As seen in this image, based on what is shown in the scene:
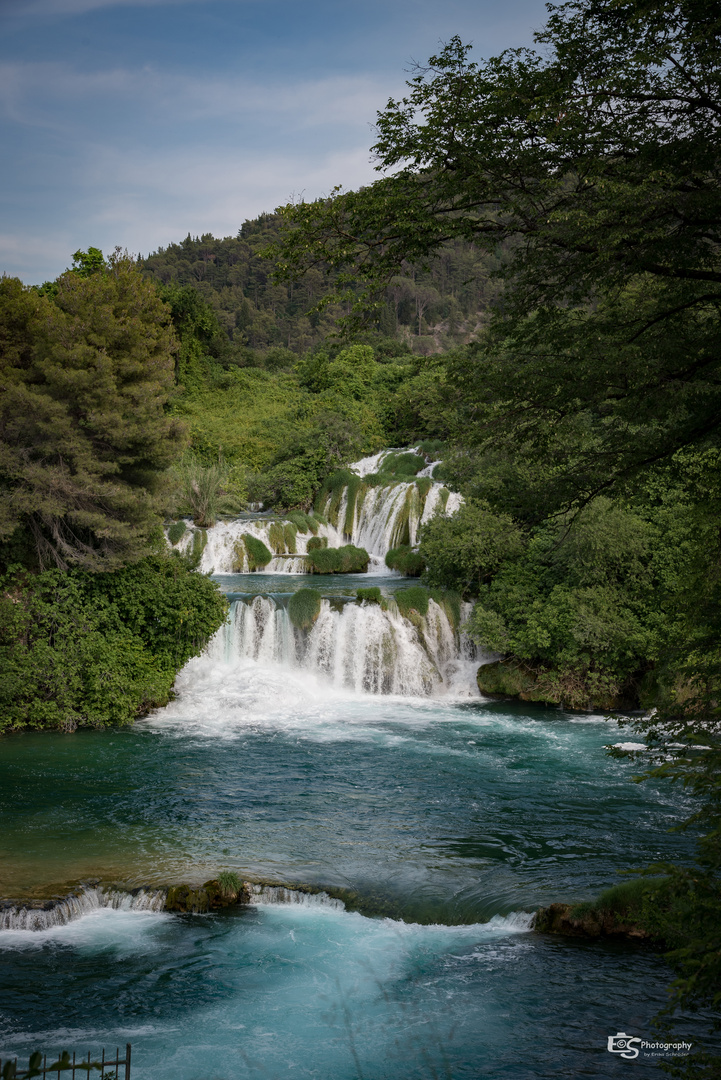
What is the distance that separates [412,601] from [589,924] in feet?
35.3

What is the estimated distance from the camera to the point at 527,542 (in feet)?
59.5

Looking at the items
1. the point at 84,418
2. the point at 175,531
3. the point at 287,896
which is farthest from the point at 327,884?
the point at 175,531

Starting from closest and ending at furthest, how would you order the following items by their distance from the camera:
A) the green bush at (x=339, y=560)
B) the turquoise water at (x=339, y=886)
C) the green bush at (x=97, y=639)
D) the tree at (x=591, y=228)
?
the tree at (x=591, y=228), the turquoise water at (x=339, y=886), the green bush at (x=97, y=639), the green bush at (x=339, y=560)

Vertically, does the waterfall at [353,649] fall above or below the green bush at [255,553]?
below

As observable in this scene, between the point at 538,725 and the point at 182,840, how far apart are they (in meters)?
7.83

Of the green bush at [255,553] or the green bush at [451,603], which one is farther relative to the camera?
the green bush at [255,553]

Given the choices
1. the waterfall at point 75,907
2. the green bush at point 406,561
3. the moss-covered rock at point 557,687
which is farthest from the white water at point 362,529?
the waterfall at point 75,907

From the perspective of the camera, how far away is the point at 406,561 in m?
24.0

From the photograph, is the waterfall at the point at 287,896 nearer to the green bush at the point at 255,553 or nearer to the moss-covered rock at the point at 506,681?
the moss-covered rock at the point at 506,681

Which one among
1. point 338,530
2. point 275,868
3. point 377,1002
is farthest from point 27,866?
point 338,530

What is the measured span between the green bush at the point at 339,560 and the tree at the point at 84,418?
945 centimetres

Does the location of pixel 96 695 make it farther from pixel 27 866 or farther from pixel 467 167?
pixel 467 167

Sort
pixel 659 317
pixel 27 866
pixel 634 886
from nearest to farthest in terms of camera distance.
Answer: pixel 659 317
pixel 634 886
pixel 27 866

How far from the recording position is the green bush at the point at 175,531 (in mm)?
23562
